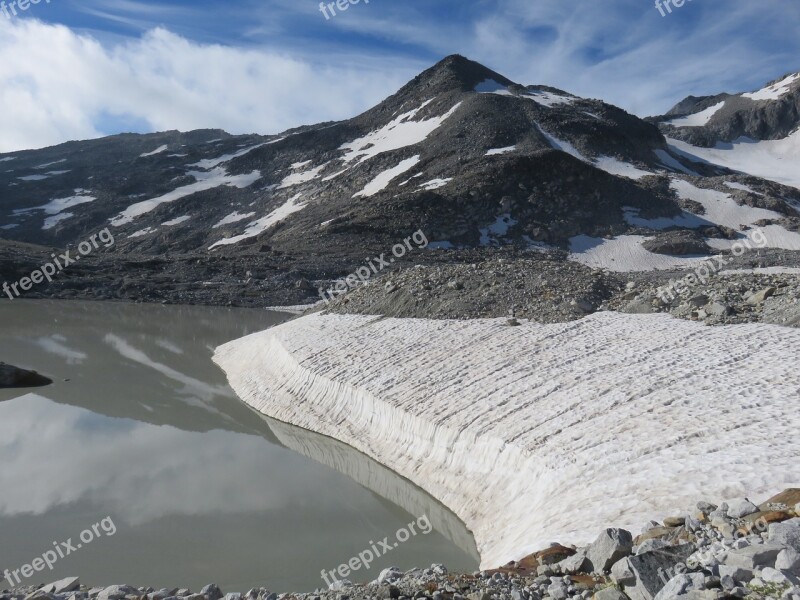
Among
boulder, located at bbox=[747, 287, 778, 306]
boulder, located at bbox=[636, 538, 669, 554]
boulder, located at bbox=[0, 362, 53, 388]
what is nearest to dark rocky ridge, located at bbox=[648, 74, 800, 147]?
boulder, located at bbox=[747, 287, 778, 306]

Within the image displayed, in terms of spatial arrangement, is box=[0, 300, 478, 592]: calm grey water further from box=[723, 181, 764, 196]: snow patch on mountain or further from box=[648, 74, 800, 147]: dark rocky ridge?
box=[648, 74, 800, 147]: dark rocky ridge

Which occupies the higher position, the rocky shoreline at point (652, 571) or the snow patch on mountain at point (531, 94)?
the snow patch on mountain at point (531, 94)

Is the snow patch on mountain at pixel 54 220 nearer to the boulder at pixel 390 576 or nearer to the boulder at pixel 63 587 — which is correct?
the boulder at pixel 63 587

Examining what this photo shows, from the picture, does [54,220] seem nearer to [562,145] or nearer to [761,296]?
[562,145]

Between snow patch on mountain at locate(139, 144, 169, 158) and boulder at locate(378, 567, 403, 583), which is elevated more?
snow patch on mountain at locate(139, 144, 169, 158)

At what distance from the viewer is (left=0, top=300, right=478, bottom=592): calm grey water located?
1216 cm

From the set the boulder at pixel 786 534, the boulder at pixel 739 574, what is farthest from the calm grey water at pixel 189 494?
the boulder at pixel 739 574

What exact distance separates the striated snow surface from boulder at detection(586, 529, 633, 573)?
1603 millimetres

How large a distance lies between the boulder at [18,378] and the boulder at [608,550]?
26018 millimetres

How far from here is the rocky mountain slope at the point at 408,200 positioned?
206 ft

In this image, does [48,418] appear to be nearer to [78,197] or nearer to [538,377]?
[538,377]

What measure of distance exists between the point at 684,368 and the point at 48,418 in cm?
1989

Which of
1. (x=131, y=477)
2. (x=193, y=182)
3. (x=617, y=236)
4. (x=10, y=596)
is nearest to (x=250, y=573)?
(x=10, y=596)

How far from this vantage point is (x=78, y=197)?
→ 397 feet
